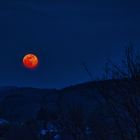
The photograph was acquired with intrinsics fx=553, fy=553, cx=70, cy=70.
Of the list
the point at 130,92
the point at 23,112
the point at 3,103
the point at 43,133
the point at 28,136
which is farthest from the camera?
the point at 3,103

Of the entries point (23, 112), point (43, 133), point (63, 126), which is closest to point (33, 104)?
point (23, 112)

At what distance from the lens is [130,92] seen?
11148 millimetres

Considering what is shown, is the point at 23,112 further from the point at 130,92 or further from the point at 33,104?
the point at 130,92

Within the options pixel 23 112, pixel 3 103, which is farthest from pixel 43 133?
pixel 3 103

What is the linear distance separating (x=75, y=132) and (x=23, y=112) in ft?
246

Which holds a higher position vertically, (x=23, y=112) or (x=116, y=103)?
(x=23, y=112)

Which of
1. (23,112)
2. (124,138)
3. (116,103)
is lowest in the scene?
(124,138)

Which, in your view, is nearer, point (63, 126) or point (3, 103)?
point (63, 126)

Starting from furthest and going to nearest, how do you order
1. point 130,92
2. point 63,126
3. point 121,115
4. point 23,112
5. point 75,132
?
1. point 23,112
2. point 63,126
3. point 75,132
4. point 121,115
5. point 130,92

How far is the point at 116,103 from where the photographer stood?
465 inches

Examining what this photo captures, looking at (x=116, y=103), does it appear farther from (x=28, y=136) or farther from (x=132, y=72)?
(x=28, y=136)

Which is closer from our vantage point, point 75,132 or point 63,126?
point 75,132

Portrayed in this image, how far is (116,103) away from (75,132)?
17039mm

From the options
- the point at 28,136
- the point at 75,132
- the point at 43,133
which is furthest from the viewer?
the point at 43,133
